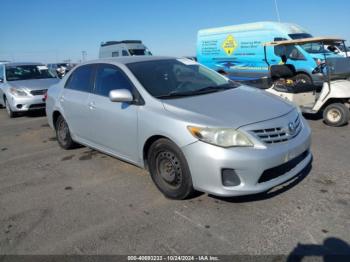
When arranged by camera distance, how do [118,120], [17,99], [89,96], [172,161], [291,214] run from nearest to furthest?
1. [291,214]
2. [172,161]
3. [118,120]
4. [89,96]
5. [17,99]

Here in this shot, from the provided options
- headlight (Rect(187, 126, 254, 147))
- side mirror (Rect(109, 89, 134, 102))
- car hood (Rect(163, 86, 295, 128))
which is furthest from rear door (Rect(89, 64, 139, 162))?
headlight (Rect(187, 126, 254, 147))

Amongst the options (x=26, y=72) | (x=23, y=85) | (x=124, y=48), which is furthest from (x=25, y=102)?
(x=124, y=48)

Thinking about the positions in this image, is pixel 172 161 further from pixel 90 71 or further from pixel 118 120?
pixel 90 71

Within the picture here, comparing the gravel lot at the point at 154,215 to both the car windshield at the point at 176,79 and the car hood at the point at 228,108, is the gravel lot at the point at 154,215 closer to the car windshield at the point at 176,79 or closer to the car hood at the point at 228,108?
the car hood at the point at 228,108

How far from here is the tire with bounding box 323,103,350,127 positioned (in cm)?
648

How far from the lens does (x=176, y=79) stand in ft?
13.9

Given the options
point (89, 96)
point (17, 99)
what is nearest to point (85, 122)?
point (89, 96)

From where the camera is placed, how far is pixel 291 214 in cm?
320

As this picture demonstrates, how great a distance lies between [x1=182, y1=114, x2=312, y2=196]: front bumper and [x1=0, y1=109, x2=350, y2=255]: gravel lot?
0.31 m

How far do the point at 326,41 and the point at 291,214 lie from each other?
536 cm

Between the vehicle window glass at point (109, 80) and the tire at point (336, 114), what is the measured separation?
462 centimetres

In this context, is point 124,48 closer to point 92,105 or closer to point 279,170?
point 92,105

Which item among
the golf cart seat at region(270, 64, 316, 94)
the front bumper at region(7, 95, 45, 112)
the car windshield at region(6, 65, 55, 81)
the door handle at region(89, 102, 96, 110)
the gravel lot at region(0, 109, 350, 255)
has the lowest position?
the gravel lot at region(0, 109, 350, 255)

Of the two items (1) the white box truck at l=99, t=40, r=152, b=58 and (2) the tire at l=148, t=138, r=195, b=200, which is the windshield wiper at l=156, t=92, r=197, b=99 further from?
(1) the white box truck at l=99, t=40, r=152, b=58
